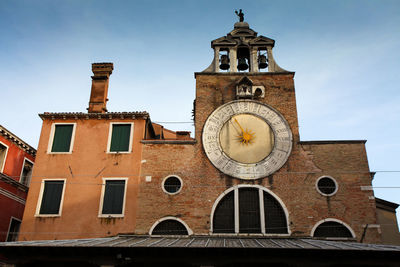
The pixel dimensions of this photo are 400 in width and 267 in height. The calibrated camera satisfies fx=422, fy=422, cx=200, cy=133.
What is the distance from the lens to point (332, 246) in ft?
43.9

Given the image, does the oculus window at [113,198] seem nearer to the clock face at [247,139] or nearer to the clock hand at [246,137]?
the clock face at [247,139]

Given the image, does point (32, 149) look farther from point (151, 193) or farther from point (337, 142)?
point (337, 142)

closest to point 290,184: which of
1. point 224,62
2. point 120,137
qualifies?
point 224,62

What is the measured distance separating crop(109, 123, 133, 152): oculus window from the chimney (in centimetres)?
153

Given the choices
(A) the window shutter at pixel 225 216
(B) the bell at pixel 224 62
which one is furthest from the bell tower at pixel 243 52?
(A) the window shutter at pixel 225 216

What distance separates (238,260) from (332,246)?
3.01 m

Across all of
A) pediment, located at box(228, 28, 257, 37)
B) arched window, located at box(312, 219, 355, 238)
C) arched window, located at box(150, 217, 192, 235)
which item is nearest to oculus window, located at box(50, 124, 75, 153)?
arched window, located at box(150, 217, 192, 235)

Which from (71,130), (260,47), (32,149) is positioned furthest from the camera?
(32,149)

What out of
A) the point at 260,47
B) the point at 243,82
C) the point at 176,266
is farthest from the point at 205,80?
the point at 176,266

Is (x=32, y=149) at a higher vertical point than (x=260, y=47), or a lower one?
lower

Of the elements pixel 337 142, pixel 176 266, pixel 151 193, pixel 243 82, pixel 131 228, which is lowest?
pixel 176 266

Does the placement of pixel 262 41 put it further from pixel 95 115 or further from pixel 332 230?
pixel 332 230

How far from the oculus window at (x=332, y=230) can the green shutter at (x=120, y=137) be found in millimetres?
8692

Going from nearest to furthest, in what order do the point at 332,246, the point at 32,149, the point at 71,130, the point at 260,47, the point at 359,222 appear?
the point at 332,246 → the point at 359,222 → the point at 71,130 → the point at 260,47 → the point at 32,149
